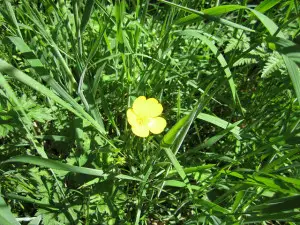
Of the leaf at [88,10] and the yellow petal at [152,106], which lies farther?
the yellow petal at [152,106]

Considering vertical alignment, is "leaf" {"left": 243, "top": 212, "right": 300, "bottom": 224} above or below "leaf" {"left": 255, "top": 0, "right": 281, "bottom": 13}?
below

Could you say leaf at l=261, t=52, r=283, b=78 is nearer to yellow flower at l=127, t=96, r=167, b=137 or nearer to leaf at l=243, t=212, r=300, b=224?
yellow flower at l=127, t=96, r=167, b=137

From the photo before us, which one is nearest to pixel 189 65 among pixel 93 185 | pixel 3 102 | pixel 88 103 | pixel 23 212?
pixel 88 103

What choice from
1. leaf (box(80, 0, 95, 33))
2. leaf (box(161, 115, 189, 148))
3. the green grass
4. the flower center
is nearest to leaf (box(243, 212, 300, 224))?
the green grass

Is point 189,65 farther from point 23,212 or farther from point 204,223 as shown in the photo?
point 23,212

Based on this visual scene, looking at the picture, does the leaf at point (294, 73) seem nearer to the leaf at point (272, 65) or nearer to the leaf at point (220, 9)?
the leaf at point (220, 9)

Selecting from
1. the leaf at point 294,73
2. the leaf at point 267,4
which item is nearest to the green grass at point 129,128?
the leaf at point 267,4

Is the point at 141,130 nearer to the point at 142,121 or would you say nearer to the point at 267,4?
the point at 142,121
